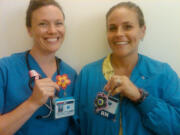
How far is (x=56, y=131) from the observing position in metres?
1.15

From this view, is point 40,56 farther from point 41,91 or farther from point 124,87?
point 124,87

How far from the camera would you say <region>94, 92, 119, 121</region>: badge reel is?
1.03 metres

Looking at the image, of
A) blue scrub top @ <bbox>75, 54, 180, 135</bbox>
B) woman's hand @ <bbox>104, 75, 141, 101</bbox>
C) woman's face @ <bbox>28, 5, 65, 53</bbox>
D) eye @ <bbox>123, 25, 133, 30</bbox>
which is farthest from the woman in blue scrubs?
eye @ <bbox>123, 25, 133, 30</bbox>

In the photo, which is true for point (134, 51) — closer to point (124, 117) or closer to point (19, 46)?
point (124, 117)

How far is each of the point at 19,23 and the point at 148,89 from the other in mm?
977

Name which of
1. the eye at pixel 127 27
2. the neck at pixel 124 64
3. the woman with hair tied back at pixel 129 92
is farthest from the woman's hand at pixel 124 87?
the eye at pixel 127 27

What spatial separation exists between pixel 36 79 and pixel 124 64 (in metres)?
0.53

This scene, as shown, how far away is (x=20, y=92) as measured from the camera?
3.53ft

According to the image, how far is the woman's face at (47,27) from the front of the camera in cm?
111

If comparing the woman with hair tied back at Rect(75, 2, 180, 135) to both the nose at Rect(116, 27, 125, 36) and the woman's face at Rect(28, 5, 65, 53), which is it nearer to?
the nose at Rect(116, 27, 125, 36)

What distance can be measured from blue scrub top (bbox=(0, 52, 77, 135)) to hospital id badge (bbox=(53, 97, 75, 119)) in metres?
0.10

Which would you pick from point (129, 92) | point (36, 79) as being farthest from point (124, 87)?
point (36, 79)

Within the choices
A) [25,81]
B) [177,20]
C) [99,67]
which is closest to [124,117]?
[99,67]

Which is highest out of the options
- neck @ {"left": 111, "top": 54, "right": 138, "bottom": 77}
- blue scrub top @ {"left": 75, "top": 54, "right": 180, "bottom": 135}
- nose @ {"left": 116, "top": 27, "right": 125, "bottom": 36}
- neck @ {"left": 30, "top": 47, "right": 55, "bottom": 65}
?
nose @ {"left": 116, "top": 27, "right": 125, "bottom": 36}
